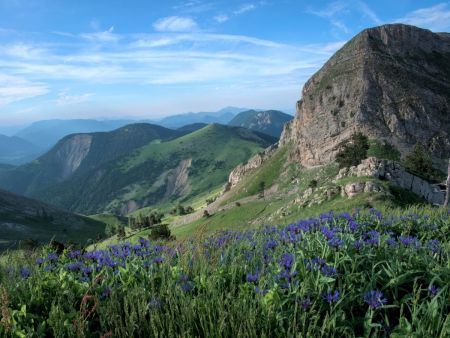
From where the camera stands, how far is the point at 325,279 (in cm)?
542

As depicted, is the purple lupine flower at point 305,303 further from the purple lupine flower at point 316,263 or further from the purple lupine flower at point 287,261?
the purple lupine flower at point 287,261

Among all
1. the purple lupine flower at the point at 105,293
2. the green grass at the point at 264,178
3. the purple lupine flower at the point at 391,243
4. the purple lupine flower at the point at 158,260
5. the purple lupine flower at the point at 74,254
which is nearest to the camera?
the purple lupine flower at the point at 105,293

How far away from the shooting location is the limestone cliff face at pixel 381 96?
12246cm

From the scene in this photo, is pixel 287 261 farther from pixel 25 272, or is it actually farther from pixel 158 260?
pixel 25 272

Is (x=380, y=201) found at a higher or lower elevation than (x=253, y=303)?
lower

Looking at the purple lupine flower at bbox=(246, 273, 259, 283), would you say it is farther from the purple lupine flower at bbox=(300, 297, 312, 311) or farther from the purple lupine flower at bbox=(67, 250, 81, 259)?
the purple lupine flower at bbox=(67, 250, 81, 259)

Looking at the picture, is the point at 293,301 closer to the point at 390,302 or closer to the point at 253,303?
the point at 253,303

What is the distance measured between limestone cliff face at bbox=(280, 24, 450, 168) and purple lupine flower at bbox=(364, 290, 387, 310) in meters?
112

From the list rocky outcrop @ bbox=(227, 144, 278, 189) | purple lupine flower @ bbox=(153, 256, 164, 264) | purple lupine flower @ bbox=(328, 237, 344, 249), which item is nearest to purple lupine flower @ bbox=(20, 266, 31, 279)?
purple lupine flower @ bbox=(153, 256, 164, 264)

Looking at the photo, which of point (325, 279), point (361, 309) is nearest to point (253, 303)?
point (325, 279)

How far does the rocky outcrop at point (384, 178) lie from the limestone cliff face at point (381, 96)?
52976mm

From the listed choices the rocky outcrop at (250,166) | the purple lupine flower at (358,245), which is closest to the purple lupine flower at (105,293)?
the purple lupine flower at (358,245)

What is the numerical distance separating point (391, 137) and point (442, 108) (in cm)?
2759

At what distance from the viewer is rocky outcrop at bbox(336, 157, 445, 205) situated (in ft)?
138
